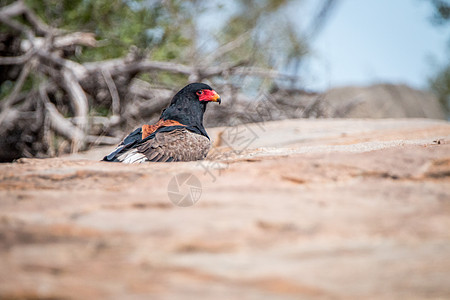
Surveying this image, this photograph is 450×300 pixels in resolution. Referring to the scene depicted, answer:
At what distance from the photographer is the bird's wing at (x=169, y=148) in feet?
14.6

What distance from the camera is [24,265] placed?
1887 millimetres

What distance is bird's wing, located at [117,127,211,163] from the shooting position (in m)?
4.44

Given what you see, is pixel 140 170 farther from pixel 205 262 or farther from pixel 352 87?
pixel 352 87

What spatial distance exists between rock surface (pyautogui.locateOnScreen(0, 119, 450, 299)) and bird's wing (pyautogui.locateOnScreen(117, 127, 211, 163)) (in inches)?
60.4

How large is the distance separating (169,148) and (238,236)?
2.65 meters

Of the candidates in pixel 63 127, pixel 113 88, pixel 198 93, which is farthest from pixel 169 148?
pixel 113 88

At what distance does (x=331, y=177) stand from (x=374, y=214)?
659mm

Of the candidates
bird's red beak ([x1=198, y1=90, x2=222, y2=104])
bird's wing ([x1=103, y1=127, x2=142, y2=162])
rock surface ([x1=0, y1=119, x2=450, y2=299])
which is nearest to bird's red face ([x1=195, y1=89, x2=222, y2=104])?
bird's red beak ([x1=198, y1=90, x2=222, y2=104])

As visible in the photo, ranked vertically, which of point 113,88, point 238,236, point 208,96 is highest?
point 113,88

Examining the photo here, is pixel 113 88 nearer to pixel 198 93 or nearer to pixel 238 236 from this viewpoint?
pixel 198 93

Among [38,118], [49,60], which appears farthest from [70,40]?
[38,118]

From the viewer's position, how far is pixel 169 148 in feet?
14.9

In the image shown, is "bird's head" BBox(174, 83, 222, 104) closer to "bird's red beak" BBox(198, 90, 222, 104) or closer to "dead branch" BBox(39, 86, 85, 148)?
"bird's red beak" BBox(198, 90, 222, 104)

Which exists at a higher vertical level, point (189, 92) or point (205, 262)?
point (189, 92)
